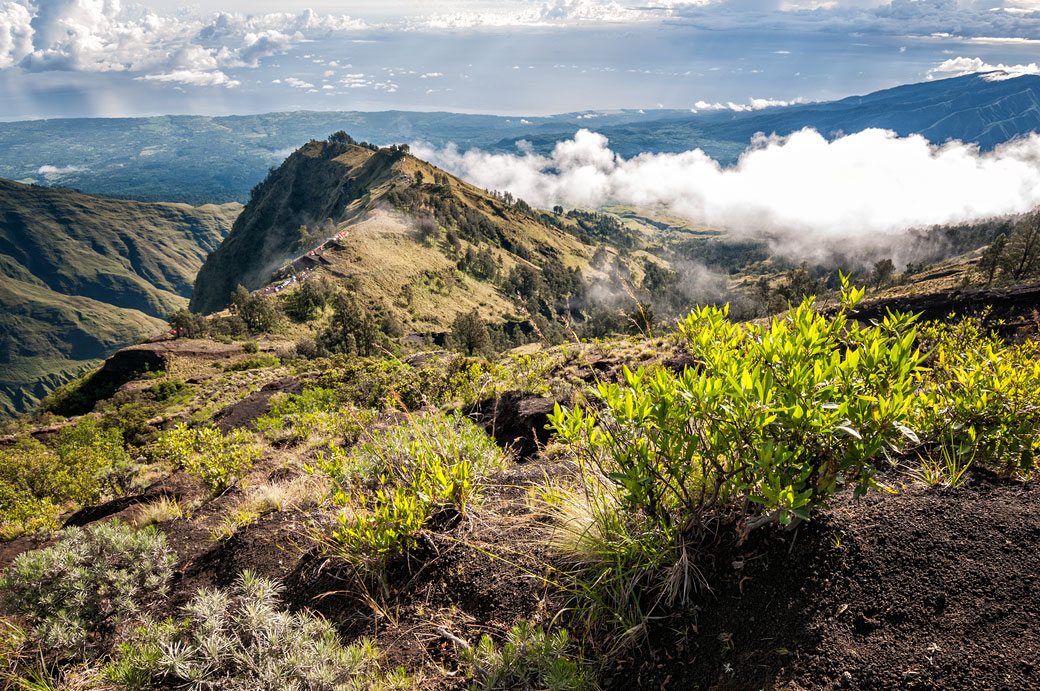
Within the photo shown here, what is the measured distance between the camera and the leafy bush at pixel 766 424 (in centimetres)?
221

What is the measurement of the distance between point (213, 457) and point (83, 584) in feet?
9.05

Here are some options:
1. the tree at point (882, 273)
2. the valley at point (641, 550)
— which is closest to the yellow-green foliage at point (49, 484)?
the valley at point (641, 550)

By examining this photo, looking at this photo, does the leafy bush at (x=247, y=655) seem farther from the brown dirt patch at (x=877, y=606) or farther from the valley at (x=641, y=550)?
the brown dirt patch at (x=877, y=606)

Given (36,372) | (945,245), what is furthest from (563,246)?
(36,372)

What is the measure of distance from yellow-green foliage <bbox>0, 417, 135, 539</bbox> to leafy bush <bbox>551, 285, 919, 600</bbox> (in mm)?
10687

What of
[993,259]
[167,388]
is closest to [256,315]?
[167,388]

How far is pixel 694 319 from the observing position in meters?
3.42

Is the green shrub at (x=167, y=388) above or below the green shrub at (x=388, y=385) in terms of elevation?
below

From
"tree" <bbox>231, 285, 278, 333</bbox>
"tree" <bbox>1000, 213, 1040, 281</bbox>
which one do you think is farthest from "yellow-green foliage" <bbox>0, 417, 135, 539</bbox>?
"tree" <bbox>1000, 213, 1040, 281</bbox>

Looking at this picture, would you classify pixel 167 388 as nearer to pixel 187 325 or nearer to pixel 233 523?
pixel 187 325

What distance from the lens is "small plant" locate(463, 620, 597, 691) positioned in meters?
2.56

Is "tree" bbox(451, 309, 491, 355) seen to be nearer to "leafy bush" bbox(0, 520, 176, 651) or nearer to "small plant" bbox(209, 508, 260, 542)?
"small plant" bbox(209, 508, 260, 542)

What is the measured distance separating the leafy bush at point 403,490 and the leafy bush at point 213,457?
2818 mm

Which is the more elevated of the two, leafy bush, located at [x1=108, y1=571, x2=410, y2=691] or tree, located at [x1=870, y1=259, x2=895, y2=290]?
leafy bush, located at [x1=108, y1=571, x2=410, y2=691]
